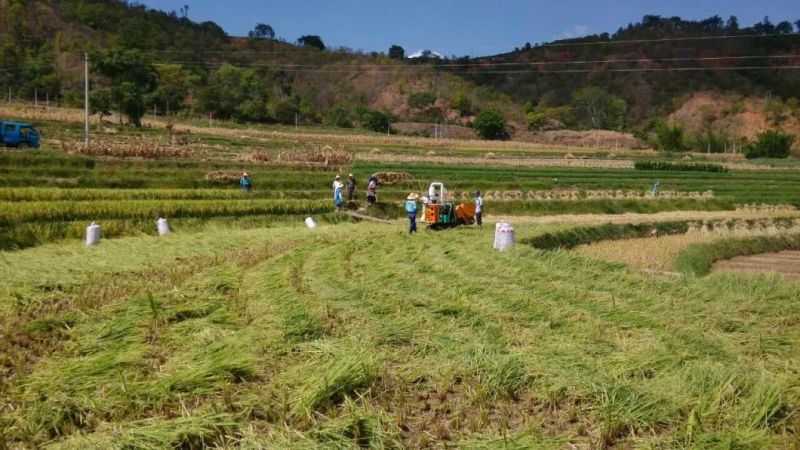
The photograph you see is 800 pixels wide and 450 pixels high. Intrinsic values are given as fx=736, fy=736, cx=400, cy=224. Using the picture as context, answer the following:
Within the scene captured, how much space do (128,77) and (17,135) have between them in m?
33.7

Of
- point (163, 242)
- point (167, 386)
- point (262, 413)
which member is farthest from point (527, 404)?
point (163, 242)

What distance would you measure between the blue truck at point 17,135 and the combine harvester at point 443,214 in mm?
18663

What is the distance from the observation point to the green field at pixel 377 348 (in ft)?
17.1

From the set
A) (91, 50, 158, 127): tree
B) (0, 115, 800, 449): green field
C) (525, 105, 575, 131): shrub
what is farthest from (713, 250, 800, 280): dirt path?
(525, 105, 575, 131): shrub

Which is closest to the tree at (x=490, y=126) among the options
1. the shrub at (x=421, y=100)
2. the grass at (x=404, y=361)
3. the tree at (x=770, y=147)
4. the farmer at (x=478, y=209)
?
the shrub at (x=421, y=100)

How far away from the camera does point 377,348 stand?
700 cm

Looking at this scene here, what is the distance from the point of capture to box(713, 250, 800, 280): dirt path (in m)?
16.5

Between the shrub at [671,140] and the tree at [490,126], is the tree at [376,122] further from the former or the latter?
the shrub at [671,140]

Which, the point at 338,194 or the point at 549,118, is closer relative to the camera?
the point at 338,194

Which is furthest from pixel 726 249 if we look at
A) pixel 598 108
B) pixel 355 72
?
pixel 355 72

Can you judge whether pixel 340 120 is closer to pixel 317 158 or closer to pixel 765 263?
pixel 317 158

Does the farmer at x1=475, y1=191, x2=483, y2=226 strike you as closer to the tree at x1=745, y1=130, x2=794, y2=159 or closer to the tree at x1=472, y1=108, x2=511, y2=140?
the tree at x1=745, y1=130, x2=794, y2=159

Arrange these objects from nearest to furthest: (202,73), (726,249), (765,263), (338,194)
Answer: (765,263), (726,249), (338,194), (202,73)

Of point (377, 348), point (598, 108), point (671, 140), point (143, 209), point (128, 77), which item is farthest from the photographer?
point (598, 108)
